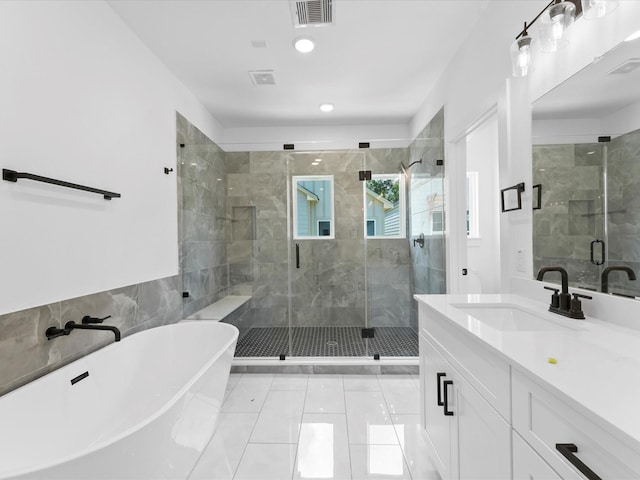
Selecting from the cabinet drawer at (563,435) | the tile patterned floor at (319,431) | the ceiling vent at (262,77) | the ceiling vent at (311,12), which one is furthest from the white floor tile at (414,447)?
the ceiling vent at (262,77)

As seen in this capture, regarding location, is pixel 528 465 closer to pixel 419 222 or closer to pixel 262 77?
pixel 419 222

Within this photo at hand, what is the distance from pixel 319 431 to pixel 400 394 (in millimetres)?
818

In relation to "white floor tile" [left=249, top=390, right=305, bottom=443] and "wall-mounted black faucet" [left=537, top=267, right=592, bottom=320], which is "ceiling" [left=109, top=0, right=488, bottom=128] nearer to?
"wall-mounted black faucet" [left=537, top=267, right=592, bottom=320]

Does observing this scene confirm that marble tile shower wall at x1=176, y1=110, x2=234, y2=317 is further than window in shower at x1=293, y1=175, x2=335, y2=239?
No

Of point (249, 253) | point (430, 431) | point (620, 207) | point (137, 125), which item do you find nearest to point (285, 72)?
point (137, 125)

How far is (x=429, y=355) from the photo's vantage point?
167 centimetres

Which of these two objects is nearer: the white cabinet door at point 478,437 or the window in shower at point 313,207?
the white cabinet door at point 478,437

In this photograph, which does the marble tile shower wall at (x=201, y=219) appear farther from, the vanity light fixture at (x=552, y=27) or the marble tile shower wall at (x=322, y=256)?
the vanity light fixture at (x=552, y=27)

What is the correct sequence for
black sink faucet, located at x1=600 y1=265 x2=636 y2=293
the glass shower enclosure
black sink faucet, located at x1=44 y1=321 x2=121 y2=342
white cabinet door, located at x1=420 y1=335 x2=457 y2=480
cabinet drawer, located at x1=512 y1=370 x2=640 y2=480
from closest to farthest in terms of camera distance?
cabinet drawer, located at x1=512 y1=370 x2=640 y2=480 → black sink faucet, located at x1=600 y1=265 x2=636 y2=293 → white cabinet door, located at x1=420 y1=335 x2=457 y2=480 → black sink faucet, located at x1=44 y1=321 x2=121 y2=342 → the glass shower enclosure

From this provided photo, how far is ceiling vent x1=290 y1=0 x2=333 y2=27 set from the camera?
2.03 meters

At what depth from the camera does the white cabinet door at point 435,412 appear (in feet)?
4.66

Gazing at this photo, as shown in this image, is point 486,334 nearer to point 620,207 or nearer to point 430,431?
point 620,207

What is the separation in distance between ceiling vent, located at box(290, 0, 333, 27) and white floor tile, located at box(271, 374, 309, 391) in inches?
111

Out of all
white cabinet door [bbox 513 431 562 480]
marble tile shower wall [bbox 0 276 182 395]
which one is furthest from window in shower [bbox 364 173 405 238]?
white cabinet door [bbox 513 431 562 480]
